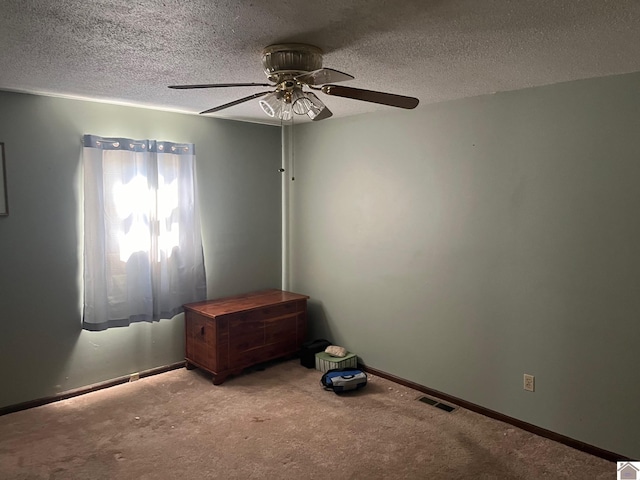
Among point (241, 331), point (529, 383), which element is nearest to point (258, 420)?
point (241, 331)

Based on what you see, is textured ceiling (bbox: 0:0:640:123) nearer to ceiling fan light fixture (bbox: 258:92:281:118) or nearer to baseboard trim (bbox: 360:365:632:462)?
ceiling fan light fixture (bbox: 258:92:281:118)

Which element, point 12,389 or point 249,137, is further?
point 249,137

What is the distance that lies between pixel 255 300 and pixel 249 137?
1559mm

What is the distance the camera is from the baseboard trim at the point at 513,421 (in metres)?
2.80

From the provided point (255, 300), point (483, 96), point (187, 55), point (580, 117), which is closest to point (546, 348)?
point (580, 117)

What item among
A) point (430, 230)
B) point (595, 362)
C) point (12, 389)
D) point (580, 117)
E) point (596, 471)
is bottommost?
point (596, 471)

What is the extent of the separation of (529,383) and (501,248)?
904 mm

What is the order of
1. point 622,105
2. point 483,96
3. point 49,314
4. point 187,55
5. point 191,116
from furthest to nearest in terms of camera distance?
point 191,116 → point 49,314 → point 483,96 → point 622,105 → point 187,55

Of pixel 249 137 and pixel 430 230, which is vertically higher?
pixel 249 137

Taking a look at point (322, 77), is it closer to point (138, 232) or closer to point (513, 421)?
point (138, 232)

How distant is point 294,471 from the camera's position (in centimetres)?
265

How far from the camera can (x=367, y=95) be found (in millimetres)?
2047

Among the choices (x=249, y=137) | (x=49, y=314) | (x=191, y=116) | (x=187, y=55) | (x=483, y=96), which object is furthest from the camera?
(x=249, y=137)

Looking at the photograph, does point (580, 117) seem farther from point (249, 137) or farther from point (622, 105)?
point (249, 137)
